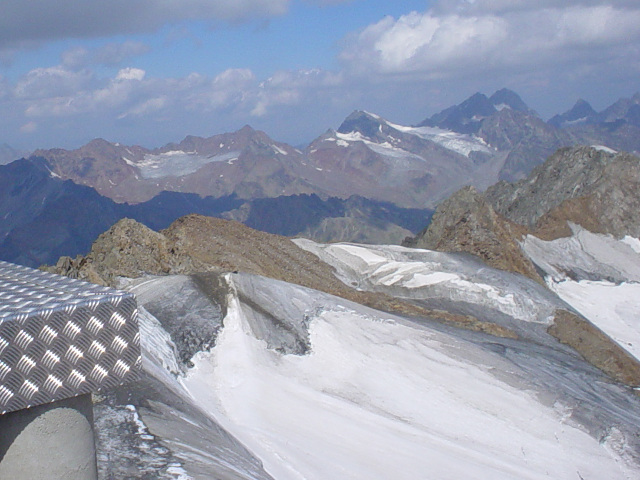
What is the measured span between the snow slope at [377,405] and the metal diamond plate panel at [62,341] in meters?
7.29

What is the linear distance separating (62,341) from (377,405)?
1309cm

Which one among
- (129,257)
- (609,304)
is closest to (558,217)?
(609,304)

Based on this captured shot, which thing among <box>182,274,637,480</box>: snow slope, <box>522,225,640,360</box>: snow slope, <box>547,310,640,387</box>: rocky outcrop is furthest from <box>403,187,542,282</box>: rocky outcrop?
<box>182,274,637,480</box>: snow slope

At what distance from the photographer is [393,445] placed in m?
14.9

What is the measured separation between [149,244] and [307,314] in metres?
7.33

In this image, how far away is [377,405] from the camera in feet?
55.8

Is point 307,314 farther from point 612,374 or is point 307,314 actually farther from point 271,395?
point 612,374

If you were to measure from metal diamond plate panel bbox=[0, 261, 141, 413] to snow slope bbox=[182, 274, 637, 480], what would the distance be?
729 cm

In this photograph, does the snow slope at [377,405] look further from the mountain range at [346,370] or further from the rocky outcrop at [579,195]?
the rocky outcrop at [579,195]

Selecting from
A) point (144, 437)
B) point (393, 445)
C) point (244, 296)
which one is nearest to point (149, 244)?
point (244, 296)

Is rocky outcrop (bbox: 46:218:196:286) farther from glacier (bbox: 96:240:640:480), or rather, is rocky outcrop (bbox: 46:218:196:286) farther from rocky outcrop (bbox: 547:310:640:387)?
rocky outcrop (bbox: 547:310:640:387)

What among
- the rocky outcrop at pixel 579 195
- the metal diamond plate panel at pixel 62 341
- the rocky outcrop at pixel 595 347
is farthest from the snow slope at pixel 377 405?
the rocky outcrop at pixel 579 195

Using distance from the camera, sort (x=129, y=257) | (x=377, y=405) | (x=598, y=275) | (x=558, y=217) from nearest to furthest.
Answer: (x=377, y=405) < (x=129, y=257) < (x=598, y=275) < (x=558, y=217)

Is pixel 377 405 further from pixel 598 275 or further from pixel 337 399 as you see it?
pixel 598 275
